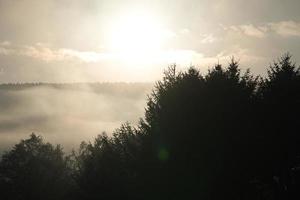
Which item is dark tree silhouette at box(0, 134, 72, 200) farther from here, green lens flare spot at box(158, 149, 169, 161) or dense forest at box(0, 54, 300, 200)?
green lens flare spot at box(158, 149, 169, 161)

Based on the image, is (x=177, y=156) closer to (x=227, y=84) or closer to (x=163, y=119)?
(x=163, y=119)

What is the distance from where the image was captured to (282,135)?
38281mm

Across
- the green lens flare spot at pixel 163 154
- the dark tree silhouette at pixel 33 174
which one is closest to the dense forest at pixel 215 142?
the green lens flare spot at pixel 163 154

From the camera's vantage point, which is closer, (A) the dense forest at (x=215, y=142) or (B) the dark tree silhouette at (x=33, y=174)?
(A) the dense forest at (x=215, y=142)

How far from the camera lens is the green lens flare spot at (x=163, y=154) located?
33500 mm

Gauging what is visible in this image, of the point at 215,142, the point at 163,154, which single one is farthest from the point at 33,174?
the point at 215,142

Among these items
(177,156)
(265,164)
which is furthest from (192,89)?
(265,164)

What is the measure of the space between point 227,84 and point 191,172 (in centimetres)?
672

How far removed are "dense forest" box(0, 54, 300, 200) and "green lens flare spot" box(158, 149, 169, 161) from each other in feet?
0.21

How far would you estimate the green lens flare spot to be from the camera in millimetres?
33500

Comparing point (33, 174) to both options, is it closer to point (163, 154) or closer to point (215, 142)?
point (163, 154)

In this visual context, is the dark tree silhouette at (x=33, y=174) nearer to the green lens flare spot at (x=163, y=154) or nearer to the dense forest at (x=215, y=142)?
the dense forest at (x=215, y=142)

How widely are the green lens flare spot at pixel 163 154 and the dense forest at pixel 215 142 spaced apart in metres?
0.06

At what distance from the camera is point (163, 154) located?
3375cm
